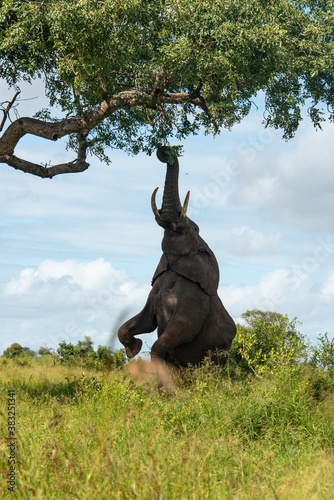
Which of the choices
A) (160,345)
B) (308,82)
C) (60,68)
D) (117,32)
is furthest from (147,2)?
(160,345)

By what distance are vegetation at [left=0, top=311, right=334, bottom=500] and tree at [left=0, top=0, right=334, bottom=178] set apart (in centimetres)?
525

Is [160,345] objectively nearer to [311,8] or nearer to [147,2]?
[147,2]

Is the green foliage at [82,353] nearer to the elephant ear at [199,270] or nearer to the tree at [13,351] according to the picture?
the elephant ear at [199,270]

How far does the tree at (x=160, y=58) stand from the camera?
10836mm

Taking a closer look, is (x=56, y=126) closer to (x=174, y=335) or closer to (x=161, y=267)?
(x=161, y=267)

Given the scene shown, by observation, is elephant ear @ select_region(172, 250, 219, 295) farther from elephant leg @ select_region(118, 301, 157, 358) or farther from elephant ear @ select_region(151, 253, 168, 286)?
elephant leg @ select_region(118, 301, 157, 358)

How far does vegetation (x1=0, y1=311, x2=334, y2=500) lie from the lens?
16.2 feet

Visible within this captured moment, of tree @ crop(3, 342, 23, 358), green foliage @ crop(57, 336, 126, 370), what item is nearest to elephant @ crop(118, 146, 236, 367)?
green foliage @ crop(57, 336, 126, 370)

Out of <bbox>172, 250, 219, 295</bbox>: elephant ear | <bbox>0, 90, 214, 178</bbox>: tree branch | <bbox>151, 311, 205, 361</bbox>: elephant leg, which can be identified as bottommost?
<bbox>151, 311, 205, 361</bbox>: elephant leg

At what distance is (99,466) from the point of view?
498 centimetres

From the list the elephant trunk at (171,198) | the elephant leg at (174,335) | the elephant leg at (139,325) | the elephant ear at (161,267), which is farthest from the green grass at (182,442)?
the elephant trunk at (171,198)

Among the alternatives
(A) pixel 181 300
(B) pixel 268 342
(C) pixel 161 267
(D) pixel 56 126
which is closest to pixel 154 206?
(C) pixel 161 267

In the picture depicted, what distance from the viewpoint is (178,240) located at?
1145 centimetres

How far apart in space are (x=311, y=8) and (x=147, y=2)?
4.93m
